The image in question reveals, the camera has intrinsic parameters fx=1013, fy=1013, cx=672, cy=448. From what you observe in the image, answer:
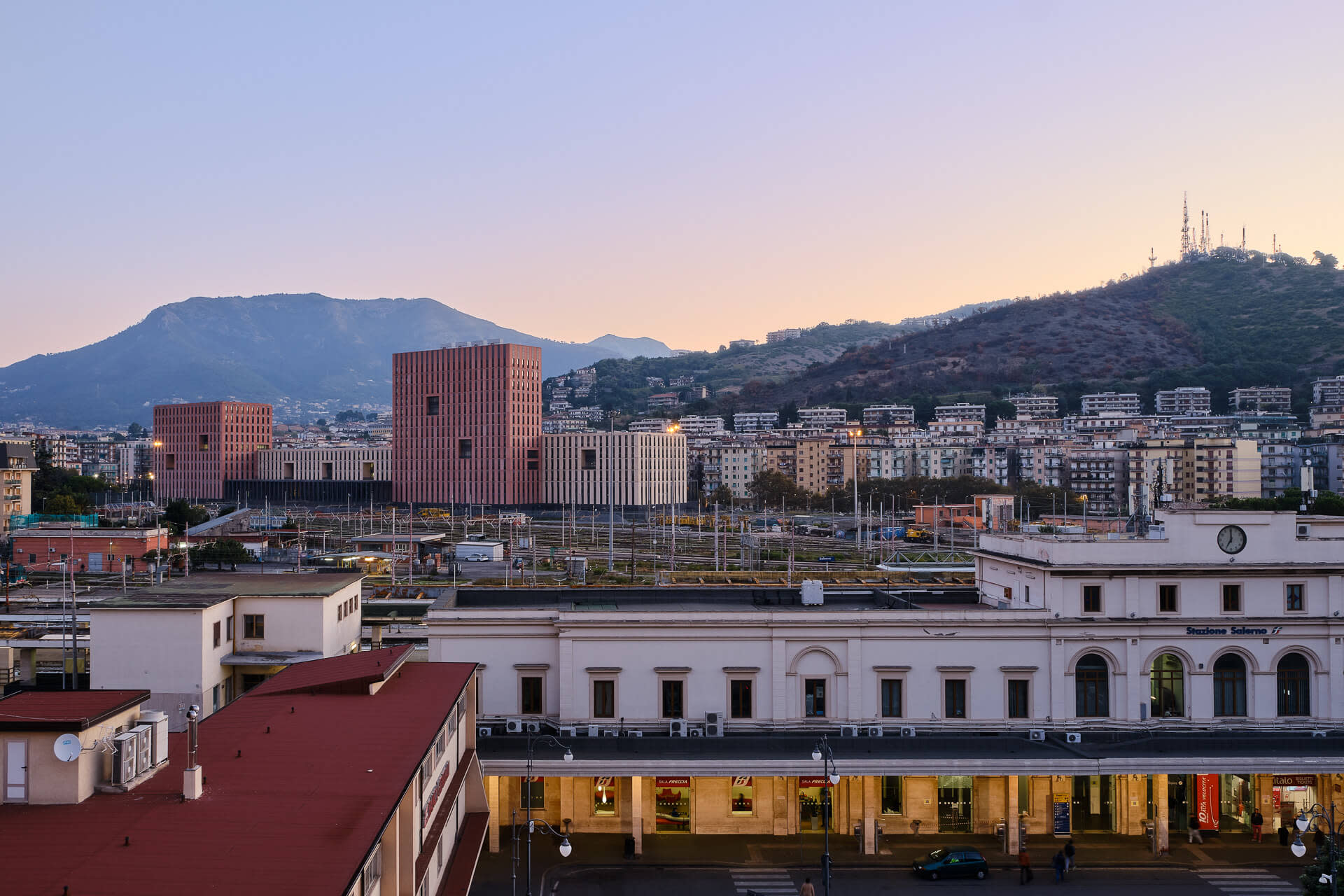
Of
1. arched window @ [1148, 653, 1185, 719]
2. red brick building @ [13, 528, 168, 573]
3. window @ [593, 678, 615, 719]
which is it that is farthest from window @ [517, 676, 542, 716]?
red brick building @ [13, 528, 168, 573]

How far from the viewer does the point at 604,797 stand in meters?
25.7

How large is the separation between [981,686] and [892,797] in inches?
146

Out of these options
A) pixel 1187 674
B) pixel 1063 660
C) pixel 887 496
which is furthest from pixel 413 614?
pixel 887 496

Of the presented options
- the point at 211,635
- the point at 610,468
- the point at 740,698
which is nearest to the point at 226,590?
the point at 211,635

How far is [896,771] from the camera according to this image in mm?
24016

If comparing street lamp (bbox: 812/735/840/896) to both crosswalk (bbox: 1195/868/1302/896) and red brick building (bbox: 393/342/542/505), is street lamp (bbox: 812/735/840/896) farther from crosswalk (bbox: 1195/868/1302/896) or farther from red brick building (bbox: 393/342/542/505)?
red brick building (bbox: 393/342/542/505)

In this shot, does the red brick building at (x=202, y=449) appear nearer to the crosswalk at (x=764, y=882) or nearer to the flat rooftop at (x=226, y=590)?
the flat rooftop at (x=226, y=590)

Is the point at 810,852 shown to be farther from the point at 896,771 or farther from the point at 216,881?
the point at 216,881

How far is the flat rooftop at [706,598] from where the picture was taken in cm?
3000

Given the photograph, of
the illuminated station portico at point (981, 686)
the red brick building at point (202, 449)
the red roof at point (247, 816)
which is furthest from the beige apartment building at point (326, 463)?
the red roof at point (247, 816)

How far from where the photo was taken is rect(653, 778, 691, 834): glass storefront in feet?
83.9

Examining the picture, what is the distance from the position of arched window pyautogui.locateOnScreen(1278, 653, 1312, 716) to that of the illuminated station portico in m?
0.05

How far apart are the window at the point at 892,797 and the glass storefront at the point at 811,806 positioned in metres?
1.33

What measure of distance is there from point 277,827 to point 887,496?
122249 millimetres
